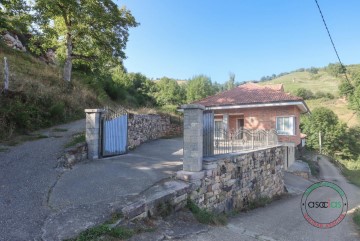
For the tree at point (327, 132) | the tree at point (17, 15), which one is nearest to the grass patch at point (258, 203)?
the tree at point (17, 15)

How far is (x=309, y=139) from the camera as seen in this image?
45.1 metres

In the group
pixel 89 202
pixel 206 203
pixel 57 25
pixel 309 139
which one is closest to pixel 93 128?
pixel 89 202

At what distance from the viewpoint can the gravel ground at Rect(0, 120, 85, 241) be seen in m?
4.22

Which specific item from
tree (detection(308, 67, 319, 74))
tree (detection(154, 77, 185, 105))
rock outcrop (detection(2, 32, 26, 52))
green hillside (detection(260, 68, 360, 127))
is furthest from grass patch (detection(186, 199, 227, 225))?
tree (detection(308, 67, 319, 74))

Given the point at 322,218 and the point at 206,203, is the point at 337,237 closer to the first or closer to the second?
the point at 322,218

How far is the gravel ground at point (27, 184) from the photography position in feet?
13.9

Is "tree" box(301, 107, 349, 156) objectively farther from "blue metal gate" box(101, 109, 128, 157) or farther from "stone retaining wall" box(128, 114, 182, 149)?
"blue metal gate" box(101, 109, 128, 157)

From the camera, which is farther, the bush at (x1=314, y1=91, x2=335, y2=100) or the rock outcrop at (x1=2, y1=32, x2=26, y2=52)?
the bush at (x1=314, y1=91, x2=335, y2=100)

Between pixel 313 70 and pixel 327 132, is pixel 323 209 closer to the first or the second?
pixel 327 132

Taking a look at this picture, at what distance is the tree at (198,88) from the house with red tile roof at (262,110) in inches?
717

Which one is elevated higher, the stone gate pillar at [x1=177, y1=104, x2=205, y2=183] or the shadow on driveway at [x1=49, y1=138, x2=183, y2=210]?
the stone gate pillar at [x1=177, y1=104, x2=205, y2=183]

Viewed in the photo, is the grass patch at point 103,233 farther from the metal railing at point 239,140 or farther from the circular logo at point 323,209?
the circular logo at point 323,209

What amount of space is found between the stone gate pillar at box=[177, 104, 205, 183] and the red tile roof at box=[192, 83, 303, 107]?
38.7 ft

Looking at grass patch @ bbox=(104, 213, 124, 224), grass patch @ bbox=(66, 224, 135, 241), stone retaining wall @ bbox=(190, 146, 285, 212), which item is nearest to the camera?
grass patch @ bbox=(66, 224, 135, 241)
